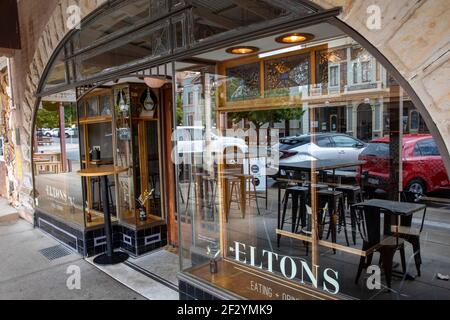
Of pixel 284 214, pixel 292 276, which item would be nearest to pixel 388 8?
pixel 292 276

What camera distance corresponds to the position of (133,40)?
122 inches

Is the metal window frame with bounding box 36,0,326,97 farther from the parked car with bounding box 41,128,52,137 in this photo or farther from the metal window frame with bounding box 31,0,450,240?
the parked car with bounding box 41,128,52,137

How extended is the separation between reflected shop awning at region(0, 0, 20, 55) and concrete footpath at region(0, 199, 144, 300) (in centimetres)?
282

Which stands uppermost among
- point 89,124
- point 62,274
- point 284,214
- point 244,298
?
point 89,124

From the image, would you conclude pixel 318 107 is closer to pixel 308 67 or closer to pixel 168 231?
pixel 308 67

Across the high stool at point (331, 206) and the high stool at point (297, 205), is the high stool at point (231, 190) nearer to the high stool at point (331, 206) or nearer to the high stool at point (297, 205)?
the high stool at point (297, 205)

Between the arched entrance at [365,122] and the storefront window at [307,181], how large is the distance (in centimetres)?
1

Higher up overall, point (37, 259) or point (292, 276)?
point (292, 276)

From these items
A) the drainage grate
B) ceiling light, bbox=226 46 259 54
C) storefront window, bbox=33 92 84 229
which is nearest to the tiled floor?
the drainage grate

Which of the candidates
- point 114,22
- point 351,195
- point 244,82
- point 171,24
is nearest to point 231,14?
point 171,24

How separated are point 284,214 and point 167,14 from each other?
2392 millimetres

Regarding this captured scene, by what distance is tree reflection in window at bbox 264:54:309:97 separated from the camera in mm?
2648

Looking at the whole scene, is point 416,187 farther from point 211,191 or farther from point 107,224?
point 107,224

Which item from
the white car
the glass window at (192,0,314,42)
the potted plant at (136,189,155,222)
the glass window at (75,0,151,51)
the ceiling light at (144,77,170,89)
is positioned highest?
the glass window at (75,0,151,51)
